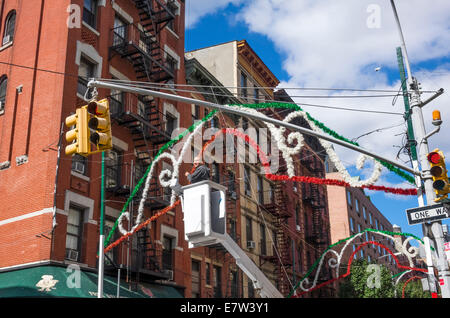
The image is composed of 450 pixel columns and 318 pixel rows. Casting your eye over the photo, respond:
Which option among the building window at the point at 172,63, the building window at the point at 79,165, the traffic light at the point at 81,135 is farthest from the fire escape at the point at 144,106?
the traffic light at the point at 81,135

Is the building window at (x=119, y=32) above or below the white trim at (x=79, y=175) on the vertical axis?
above

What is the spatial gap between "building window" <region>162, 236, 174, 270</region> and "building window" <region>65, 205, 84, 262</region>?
558cm

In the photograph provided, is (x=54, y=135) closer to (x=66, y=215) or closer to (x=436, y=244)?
(x=66, y=215)

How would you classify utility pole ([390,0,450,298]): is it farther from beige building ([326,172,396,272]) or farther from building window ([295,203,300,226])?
Answer: beige building ([326,172,396,272])

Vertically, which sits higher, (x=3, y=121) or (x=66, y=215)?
(x=3, y=121)

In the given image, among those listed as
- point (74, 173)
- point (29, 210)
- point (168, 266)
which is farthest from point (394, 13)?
point (168, 266)

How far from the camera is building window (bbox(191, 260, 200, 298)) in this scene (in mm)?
26472

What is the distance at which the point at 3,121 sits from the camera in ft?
69.1

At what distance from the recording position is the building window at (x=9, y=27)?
899 inches

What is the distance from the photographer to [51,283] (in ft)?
54.5

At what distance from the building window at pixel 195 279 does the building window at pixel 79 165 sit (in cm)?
916

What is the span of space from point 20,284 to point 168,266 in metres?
8.60

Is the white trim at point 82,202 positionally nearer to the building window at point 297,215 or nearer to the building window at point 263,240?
the building window at point 263,240

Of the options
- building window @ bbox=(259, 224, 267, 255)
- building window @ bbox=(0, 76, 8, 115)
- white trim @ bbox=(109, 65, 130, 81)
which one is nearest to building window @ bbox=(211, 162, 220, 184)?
building window @ bbox=(259, 224, 267, 255)
